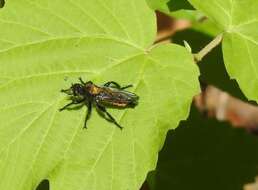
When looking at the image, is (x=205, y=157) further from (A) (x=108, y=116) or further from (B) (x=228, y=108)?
(B) (x=228, y=108)

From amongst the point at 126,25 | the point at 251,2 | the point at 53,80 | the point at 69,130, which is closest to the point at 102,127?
the point at 69,130

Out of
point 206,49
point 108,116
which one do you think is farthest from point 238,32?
point 108,116

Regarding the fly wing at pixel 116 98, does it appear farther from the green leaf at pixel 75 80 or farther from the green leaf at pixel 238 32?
the green leaf at pixel 238 32

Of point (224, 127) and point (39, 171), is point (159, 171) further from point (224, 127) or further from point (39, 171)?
point (39, 171)

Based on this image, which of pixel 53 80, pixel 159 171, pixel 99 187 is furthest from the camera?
pixel 159 171

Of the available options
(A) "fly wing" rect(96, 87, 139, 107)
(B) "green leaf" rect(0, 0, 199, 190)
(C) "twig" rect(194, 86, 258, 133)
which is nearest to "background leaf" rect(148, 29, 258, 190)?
(A) "fly wing" rect(96, 87, 139, 107)

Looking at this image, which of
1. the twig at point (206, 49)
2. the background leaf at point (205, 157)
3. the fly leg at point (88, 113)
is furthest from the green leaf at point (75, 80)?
the background leaf at point (205, 157)

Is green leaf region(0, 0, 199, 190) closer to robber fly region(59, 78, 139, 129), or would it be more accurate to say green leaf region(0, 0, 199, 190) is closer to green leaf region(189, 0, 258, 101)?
robber fly region(59, 78, 139, 129)
